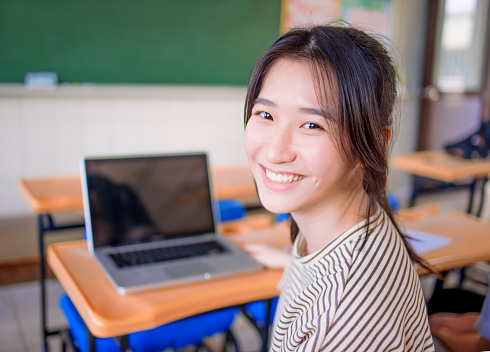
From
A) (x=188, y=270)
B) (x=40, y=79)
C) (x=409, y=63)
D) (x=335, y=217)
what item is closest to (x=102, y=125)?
(x=40, y=79)

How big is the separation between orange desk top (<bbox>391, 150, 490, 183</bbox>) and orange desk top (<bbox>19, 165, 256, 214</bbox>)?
129 cm

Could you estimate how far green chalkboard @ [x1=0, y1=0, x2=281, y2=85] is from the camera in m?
3.49

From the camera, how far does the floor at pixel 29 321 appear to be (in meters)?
2.51

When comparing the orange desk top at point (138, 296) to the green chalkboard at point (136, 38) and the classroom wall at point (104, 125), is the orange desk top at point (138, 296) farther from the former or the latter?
the green chalkboard at point (136, 38)

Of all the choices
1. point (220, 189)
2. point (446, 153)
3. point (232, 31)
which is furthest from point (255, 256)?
point (232, 31)

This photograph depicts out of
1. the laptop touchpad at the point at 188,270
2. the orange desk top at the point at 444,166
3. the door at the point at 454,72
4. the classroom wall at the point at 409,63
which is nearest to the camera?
the laptop touchpad at the point at 188,270

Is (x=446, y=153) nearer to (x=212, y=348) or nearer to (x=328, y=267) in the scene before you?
(x=212, y=348)

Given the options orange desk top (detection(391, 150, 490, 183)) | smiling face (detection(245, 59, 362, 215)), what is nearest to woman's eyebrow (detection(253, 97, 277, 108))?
smiling face (detection(245, 59, 362, 215))

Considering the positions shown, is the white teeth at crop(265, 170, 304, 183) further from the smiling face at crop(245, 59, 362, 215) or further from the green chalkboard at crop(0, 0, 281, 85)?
the green chalkboard at crop(0, 0, 281, 85)

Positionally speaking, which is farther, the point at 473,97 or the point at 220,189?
the point at 473,97

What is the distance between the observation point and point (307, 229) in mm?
994

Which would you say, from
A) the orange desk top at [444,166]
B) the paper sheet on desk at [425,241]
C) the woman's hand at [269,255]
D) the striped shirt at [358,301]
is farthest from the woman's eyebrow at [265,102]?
the orange desk top at [444,166]

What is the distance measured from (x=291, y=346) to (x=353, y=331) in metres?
0.12

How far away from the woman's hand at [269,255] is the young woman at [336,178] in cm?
56
